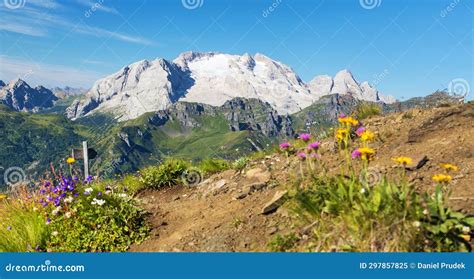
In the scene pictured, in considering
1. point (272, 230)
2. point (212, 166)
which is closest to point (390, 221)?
point (272, 230)

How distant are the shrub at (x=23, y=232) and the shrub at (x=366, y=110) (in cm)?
1000

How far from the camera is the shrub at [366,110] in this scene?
15.0m

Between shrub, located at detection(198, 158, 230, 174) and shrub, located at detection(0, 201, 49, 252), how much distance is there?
546cm

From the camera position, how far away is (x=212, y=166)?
14.4 m

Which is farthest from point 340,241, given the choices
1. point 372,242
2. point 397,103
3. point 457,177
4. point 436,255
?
point 397,103

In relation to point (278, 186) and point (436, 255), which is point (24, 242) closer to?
point (278, 186)

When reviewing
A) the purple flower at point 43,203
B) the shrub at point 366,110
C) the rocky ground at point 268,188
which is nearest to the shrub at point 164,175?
the rocky ground at point 268,188

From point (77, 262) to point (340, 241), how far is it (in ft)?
12.2

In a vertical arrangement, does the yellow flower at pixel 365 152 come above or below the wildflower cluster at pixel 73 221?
above

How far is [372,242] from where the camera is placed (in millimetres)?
6199

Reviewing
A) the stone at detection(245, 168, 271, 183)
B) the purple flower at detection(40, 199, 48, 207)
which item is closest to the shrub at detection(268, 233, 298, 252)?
the stone at detection(245, 168, 271, 183)

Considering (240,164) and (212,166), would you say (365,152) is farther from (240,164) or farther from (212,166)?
(212,166)

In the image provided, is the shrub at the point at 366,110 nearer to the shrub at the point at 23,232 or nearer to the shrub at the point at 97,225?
the shrub at the point at 97,225

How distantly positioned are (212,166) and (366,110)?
5299 mm
